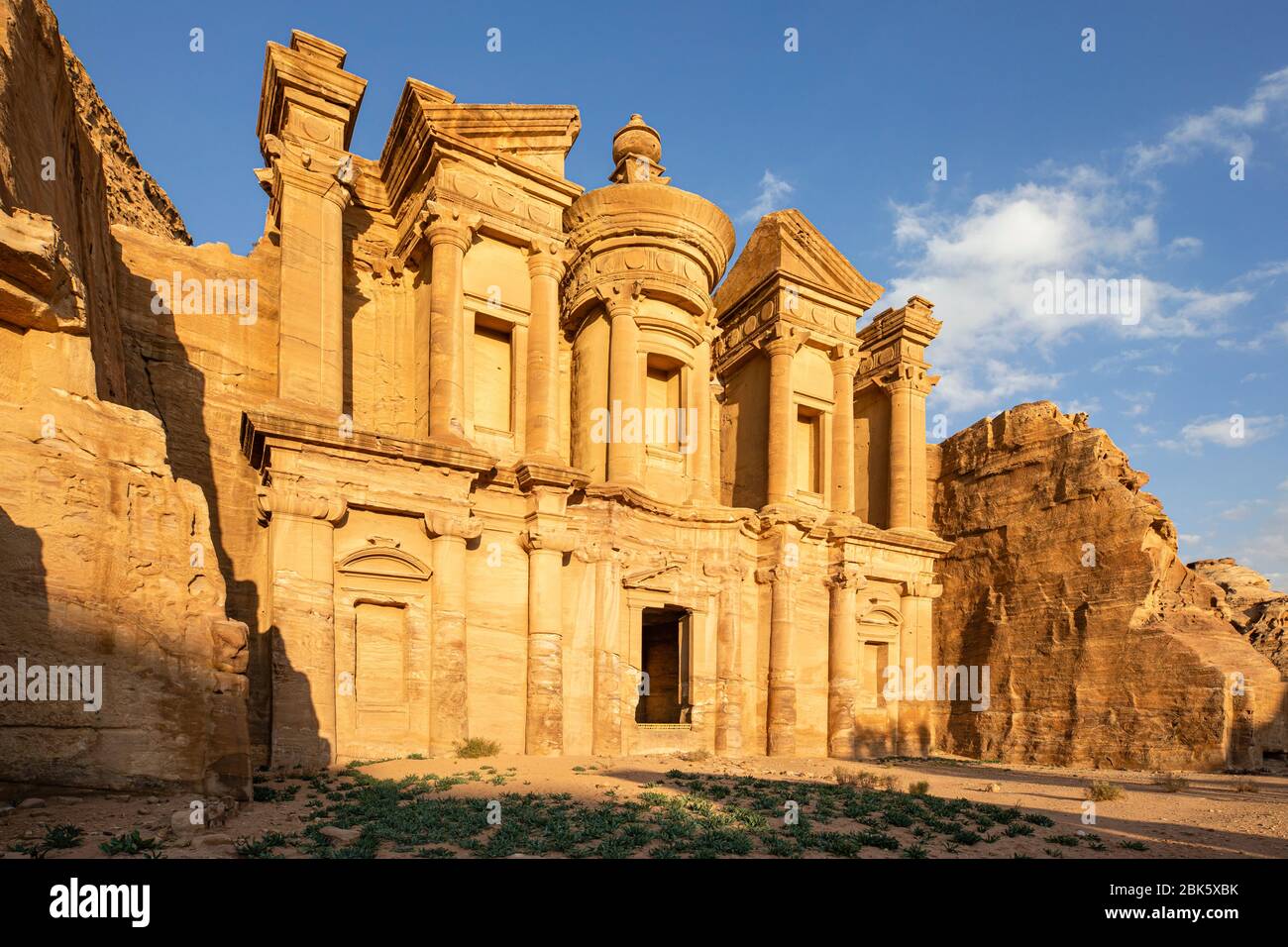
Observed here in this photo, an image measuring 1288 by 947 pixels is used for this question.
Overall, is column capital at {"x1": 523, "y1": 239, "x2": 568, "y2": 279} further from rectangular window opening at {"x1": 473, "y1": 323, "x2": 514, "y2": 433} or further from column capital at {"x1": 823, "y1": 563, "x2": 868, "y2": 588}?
column capital at {"x1": 823, "y1": 563, "x2": 868, "y2": 588}

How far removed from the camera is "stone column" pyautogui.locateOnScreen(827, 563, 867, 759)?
2342 centimetres

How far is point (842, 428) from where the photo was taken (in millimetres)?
26094

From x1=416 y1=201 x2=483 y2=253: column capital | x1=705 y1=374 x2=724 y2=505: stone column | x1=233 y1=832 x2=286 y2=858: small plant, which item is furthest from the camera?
x1=705 y1=374 x2=724 y2=505: stone column

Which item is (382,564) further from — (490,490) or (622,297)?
(622,297)

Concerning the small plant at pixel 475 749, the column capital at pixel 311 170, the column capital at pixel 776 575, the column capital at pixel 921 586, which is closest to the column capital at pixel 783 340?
the column capital at pixel 776 575

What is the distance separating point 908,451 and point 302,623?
1950cm

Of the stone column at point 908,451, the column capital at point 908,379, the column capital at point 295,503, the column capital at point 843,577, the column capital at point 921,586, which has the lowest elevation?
the column capital at point 921,586

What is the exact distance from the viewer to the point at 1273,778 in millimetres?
20375

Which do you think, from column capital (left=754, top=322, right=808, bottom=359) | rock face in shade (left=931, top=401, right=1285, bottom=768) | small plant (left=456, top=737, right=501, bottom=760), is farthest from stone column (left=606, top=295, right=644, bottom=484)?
rock face in shade (left=931, top=401, right=1285, bottom=768)

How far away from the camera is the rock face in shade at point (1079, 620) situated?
910 inches

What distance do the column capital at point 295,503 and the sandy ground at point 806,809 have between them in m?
4.69

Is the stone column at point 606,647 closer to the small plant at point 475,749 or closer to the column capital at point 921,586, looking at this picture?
the small plant at point 475,749

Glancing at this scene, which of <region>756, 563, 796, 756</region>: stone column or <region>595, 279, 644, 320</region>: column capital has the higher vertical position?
<region>595, 279, 644, 320</region>: column capital

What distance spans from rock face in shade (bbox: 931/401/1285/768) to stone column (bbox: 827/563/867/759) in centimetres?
752
